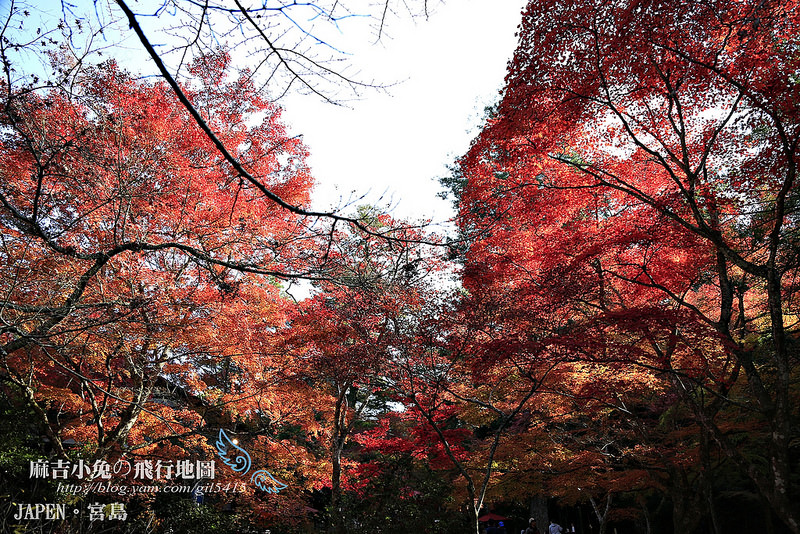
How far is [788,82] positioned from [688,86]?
1.12m

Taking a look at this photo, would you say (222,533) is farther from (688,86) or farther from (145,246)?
(688,86)

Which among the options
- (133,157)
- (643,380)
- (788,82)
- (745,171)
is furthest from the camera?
(643,380)

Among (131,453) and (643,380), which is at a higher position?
(643,380)

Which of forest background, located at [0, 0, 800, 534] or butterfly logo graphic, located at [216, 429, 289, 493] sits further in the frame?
butterfly logo graphic, located at [216, 429, 289, 493]

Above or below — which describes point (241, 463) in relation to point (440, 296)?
below

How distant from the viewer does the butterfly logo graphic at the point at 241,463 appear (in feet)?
30.1

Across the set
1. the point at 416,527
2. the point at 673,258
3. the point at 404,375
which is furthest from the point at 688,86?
the point at 416,527

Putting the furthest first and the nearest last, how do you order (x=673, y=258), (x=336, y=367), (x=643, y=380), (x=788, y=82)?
(x=336, y=367)
(x=643, y=380)
(x=673, y=258)
(x=788, y=82)

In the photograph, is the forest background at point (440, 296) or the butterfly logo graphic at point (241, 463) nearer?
the forest background at point (440, 296)

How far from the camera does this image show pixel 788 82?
4.81 m

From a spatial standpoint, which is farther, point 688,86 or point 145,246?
point 688,86

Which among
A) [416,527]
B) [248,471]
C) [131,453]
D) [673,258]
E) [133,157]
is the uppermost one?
[133,157]

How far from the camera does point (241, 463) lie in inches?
367

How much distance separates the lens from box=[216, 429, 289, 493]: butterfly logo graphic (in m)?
9.18
